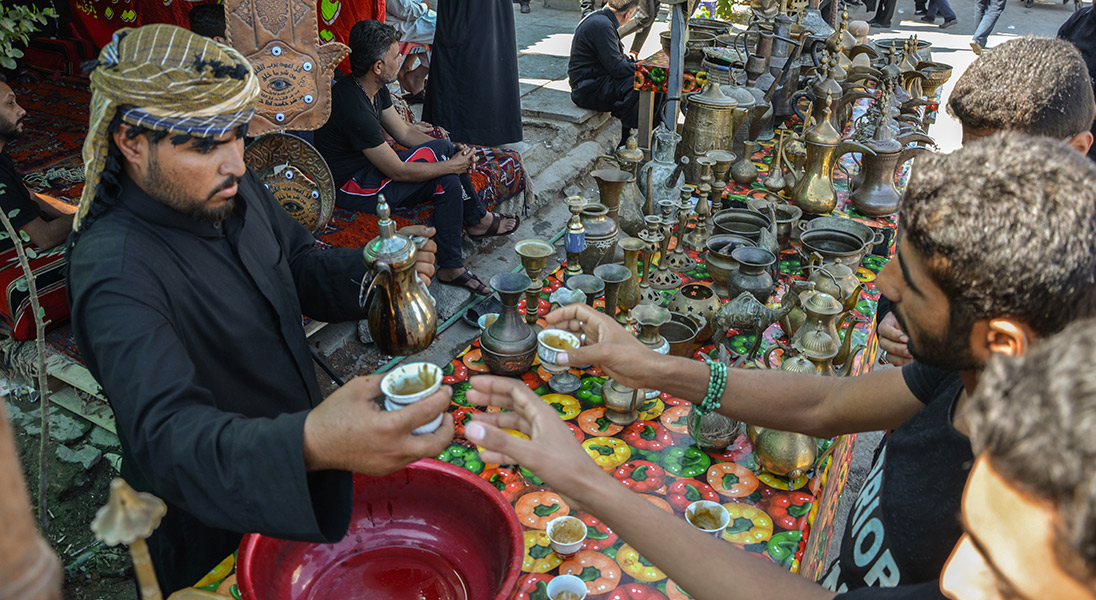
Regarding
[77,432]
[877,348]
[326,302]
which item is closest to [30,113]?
[77,432]

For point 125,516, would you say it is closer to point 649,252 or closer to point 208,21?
point 649,252

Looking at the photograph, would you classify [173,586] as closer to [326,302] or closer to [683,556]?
[326,302]

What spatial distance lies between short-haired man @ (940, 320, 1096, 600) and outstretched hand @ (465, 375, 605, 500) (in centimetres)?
84

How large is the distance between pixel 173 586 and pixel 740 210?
3.05 metres

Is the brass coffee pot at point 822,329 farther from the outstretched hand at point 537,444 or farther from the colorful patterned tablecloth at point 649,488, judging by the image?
the outstretched hand at point 537,444

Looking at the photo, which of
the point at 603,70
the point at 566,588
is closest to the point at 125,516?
the point at 566,588

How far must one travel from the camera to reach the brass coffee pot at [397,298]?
1.93m

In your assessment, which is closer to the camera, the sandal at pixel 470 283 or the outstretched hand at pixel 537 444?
the outstretched hand at pixel 537 444

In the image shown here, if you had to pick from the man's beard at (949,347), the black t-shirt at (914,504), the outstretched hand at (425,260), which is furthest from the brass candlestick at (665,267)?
the man's beard at (949,347)

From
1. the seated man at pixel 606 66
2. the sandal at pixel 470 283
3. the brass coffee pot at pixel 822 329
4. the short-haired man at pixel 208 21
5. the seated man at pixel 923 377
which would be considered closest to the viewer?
the seated man at pixel 923 377

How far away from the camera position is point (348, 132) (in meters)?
4.69

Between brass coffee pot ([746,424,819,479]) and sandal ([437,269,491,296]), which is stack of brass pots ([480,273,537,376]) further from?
sandal ([437,269,491,296])

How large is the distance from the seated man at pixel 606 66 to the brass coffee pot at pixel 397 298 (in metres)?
5.40

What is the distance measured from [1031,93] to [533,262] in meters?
1.78
